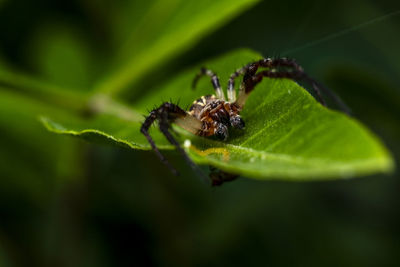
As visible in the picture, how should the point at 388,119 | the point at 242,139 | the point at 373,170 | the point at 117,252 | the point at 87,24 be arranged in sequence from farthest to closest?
1. the point at 87,24
2. the point at 117,252
3. the point at 388,119
4. the point at 242,139
5. the point at 373,170

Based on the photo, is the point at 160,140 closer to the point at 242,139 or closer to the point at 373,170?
the point at 242,139

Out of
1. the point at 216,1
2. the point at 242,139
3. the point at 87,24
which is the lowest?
the point at 242,139

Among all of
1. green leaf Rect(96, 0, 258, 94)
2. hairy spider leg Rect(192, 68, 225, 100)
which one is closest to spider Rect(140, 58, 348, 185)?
hairy spider leg Rect(192, 68, 225, 100)

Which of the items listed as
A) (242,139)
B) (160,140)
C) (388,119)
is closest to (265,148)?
(242,139)

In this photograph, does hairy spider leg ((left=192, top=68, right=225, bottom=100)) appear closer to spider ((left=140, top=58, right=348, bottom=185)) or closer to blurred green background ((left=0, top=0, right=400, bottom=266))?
spider ((left=140, top=58, right=348, bottom=185))

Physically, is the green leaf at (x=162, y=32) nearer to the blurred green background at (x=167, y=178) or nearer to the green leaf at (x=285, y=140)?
the blurred green background at (x=167, y=178)

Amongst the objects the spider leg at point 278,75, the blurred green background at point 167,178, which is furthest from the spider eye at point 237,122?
the blurred green background at point 167,178

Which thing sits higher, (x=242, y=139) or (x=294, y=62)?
(x=294, y=62)
